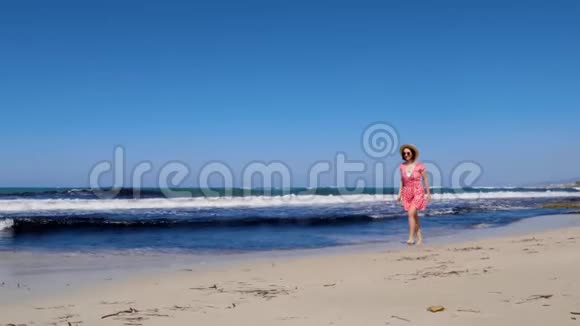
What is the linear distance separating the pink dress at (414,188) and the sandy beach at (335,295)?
229 cm

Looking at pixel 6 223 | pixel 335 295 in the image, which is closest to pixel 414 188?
pixel 335 295

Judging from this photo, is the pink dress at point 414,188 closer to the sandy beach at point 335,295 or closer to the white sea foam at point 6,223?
the sandy beach at point 335,295

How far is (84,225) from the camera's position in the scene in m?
12.5

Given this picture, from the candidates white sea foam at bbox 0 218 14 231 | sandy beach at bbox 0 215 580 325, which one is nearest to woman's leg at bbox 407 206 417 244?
sandy beach at bbox 0 215 580 325

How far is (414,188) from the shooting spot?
817cm

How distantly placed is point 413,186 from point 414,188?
0.04 meters

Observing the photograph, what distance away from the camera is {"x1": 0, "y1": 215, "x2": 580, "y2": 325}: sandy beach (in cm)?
323

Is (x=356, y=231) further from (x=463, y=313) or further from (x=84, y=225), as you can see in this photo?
(x=463, y=313)

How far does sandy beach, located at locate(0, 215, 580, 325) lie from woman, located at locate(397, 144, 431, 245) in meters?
2.22

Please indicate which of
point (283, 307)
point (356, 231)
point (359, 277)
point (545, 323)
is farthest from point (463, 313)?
point (356, 231)

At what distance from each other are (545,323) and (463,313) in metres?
0.47

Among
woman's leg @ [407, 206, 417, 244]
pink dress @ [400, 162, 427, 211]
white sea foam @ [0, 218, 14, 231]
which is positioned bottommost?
white sea foam @ [0, 218, 14, 231]

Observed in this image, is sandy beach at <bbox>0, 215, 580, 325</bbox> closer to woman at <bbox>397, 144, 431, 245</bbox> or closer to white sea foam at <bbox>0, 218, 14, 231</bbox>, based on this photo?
woman at <bbox>397, 144, 431, 245</bbox>

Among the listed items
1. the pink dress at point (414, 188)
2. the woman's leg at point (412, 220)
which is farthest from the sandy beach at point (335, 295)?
the pink dress at point (414, 188)
